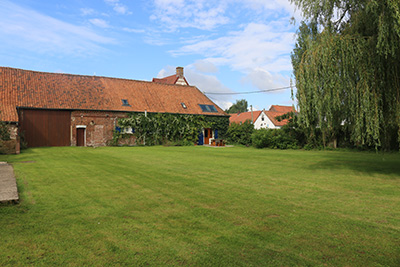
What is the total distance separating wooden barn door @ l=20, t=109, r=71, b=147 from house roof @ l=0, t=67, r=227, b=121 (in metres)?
0.65

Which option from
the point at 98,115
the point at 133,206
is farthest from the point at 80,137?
the point at 133,206

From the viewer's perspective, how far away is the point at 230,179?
9.42 meters

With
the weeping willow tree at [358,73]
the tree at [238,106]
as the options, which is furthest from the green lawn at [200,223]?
the tree at [238,106]

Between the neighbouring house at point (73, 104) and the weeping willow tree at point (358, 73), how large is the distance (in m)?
20.0

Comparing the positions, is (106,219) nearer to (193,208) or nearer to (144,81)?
(193,208)

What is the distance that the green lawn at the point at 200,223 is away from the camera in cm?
372

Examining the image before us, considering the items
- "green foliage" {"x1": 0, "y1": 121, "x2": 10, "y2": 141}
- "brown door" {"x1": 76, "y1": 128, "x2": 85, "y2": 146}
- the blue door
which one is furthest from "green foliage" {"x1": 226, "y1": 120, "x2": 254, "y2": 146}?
"green foliage" {"x1": 0, "y1": 121, "x2": 10, "y2": 141}

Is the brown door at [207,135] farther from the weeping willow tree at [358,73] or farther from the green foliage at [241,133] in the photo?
the weeping willow tree at [358,73]

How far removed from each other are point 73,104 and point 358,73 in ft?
81.1

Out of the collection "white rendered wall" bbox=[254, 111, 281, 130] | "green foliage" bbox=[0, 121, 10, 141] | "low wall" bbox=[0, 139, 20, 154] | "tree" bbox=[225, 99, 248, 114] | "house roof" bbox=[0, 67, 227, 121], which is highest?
"tree" bbox=[225, 99, 248, 114]

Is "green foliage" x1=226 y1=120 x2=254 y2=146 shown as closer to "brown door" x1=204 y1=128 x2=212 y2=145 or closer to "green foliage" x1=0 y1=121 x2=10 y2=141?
"brown door" x1=204 y1=128 x2=212 y2=145

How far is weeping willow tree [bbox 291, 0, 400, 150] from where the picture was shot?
9.12 metres

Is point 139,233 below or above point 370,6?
below

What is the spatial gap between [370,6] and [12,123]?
2047cm
